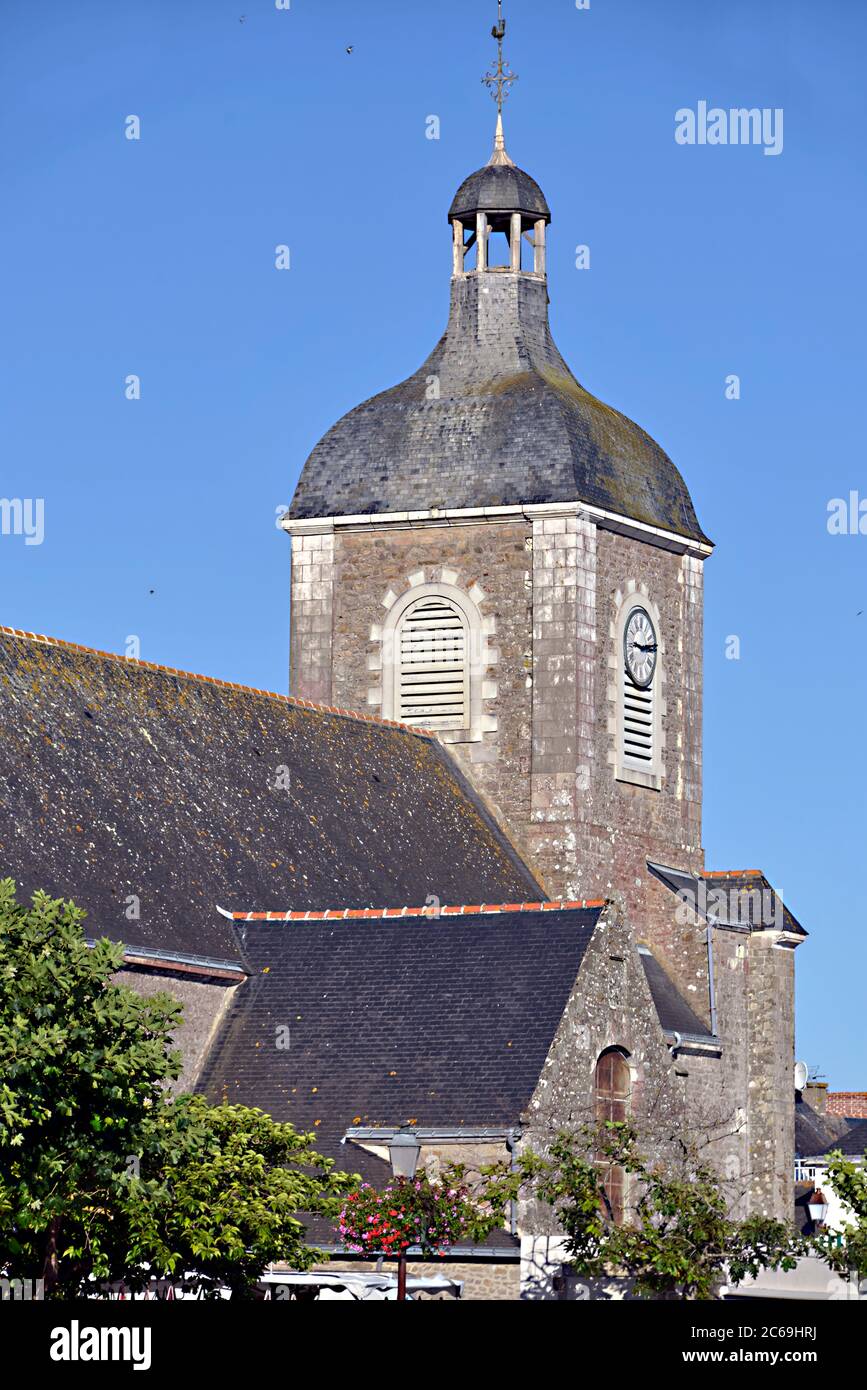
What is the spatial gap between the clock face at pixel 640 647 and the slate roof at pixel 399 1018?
11.0 meters

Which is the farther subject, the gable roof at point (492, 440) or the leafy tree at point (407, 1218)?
the gable roof at point (492, 440)

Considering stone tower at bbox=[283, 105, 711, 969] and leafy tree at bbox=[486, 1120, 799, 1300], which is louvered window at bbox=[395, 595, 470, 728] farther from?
leafy tree at bbox=[486, 1120, 799, 1300]

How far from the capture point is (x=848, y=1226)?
84.0 ft

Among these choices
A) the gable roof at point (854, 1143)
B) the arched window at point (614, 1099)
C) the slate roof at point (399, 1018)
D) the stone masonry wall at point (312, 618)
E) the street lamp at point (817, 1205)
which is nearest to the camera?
the slate roof at point (399, 1018)

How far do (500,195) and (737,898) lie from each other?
10830mm

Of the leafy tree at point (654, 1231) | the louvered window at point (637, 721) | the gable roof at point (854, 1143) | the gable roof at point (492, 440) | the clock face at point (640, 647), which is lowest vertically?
the leafy tree at point (654, 1231)

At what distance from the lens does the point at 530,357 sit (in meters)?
41.6

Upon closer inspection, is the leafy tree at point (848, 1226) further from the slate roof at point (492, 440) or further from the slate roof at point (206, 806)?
the slate roof at point (492, 440)

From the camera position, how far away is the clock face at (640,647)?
134 feet

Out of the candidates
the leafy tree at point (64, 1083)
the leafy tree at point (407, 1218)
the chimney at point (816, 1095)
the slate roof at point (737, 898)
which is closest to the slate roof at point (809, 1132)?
the chimney at point (816, 1095)

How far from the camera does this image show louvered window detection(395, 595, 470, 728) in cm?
→ 4025

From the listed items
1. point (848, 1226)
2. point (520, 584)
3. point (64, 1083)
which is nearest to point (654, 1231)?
point (848, 1226)
